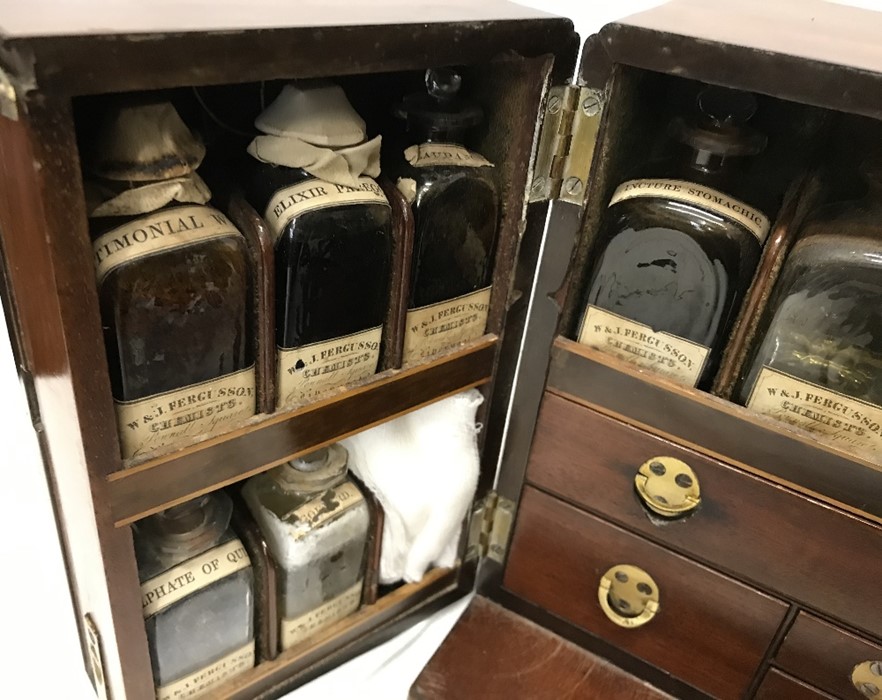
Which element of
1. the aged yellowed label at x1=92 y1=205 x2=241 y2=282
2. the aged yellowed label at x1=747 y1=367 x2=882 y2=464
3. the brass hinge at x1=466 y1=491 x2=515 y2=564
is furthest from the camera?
the brass hinge at x1=466 y1=491 x2=515 y2=564

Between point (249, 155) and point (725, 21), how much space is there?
13.1 inches

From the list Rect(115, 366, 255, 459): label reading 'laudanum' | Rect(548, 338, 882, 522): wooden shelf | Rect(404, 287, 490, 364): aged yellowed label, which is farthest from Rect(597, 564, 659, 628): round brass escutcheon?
Rect(115, 366, 255, 459): label reading 'laudanum'

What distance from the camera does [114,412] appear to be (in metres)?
0.43

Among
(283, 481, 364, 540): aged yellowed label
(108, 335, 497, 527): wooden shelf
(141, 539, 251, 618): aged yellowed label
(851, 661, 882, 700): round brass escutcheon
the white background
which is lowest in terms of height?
the white background

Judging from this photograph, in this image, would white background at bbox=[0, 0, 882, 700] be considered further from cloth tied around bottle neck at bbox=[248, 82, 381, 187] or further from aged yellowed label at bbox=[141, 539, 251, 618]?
cloth tied around bottle neck at bbox=[248, 82, 381, 187]

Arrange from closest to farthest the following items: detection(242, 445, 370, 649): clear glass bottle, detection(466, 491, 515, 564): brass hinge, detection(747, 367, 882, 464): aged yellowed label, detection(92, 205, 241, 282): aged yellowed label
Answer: detection(92, 205, 241, 282): aged yellowed label, detection(747, 367, 882, 464): aged yellowed label, detection(242, 445, 370, 649): clear glass bottle, detection(466, 491, 515, 564): brass hinge

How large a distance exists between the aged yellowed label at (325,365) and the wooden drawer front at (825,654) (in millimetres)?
380

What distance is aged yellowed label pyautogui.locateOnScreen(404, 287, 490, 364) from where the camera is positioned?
56cm

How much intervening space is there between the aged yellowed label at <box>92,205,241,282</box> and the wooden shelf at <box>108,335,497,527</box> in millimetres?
123

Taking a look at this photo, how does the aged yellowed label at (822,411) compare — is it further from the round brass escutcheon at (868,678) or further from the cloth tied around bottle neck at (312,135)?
the cloth tied around bottle neck at (312,135)

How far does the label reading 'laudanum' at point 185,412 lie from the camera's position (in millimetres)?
447

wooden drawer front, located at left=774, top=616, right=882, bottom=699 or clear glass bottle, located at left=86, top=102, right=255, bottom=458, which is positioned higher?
clear glass bottle, located at left=86, top=102, right=255, bottom=458

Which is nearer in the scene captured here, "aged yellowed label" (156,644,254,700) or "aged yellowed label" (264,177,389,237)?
"aged yellowed label" (264,177,389,237)

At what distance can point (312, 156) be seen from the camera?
0.48 m
